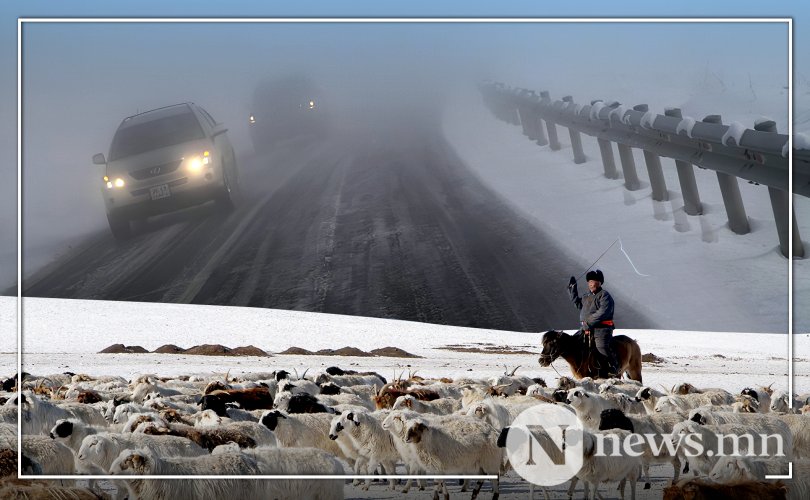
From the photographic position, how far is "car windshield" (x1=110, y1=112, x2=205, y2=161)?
1245 cm

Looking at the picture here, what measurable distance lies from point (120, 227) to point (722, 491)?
7.90m

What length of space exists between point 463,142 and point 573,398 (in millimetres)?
4278

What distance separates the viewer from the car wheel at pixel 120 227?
1270cm

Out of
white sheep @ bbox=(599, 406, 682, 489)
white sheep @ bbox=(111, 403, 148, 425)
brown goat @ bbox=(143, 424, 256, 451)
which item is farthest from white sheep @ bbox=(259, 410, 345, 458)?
white sheep @ bbox=(599, 406, 682, 489)

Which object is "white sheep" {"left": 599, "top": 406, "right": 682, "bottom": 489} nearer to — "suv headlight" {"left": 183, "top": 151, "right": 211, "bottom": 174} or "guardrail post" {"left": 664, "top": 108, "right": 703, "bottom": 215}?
"guardrail post" {"left": 664, "top": 108, "right": 703, "bottom": 215}

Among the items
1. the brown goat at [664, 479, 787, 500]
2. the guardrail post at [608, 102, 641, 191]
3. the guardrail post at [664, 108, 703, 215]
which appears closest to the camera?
the brown goat at [664, 479, 787, 500]

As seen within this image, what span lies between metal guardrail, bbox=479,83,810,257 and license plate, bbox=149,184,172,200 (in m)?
4.49

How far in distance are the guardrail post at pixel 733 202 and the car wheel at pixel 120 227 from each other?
723 centimetres

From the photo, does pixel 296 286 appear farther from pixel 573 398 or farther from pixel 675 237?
pixel 675 237

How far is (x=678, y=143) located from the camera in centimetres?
1274

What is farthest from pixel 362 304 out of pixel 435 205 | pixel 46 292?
pixel 46 292

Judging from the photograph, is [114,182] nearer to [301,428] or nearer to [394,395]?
[301,428]

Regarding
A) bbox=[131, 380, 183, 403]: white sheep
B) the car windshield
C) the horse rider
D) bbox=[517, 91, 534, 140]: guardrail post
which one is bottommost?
bbox=[131, 380, 183, 403]: white sheep

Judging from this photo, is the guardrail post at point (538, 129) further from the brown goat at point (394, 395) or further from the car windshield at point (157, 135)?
the car windshield at point (157, 135)
